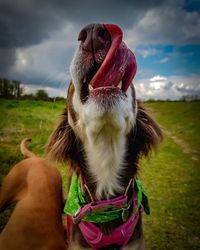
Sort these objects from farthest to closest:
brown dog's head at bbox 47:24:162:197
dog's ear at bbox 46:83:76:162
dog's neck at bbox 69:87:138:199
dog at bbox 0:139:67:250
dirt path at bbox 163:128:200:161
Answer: dirt path at bbox 163:128:200:161 < dog at bbox 0:139:67:250 < dog's ear at bbox 46:83:76:162 < dog's neck at bbox 69:87:138:199 < brown dog's head at bbox 47:24:162:197

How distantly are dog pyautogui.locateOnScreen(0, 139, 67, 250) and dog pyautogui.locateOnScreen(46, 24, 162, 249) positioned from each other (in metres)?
0.44

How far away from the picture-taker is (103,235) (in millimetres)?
2934

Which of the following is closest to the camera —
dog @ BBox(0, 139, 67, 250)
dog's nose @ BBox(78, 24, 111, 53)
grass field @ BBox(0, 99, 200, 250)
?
dog's nose @ BBox(78, 24, 111, 53)

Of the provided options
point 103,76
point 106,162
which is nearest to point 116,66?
point 103,76

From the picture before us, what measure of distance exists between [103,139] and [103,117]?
20.1 inches

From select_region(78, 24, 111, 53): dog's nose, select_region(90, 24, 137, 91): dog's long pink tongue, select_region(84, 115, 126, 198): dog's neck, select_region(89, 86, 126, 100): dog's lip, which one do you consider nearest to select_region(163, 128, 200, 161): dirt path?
select_region(84, 115, 126, 198): dog's neck

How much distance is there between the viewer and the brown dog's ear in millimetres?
3193

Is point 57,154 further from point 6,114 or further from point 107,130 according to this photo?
point 6,114

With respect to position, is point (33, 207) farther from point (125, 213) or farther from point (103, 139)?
point (103, 139)

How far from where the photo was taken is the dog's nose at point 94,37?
2.12 m

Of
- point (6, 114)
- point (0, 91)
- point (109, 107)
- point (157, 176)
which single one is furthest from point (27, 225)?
point (0, 91)

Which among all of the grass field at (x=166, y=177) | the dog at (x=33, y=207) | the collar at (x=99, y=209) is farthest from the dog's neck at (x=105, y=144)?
the dog at (x=33, y=207)

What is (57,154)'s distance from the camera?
3.20 m

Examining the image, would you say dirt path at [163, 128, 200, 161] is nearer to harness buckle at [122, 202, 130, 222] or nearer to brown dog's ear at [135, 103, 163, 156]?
brown dog's ear at [135, 103, 163, 156]
